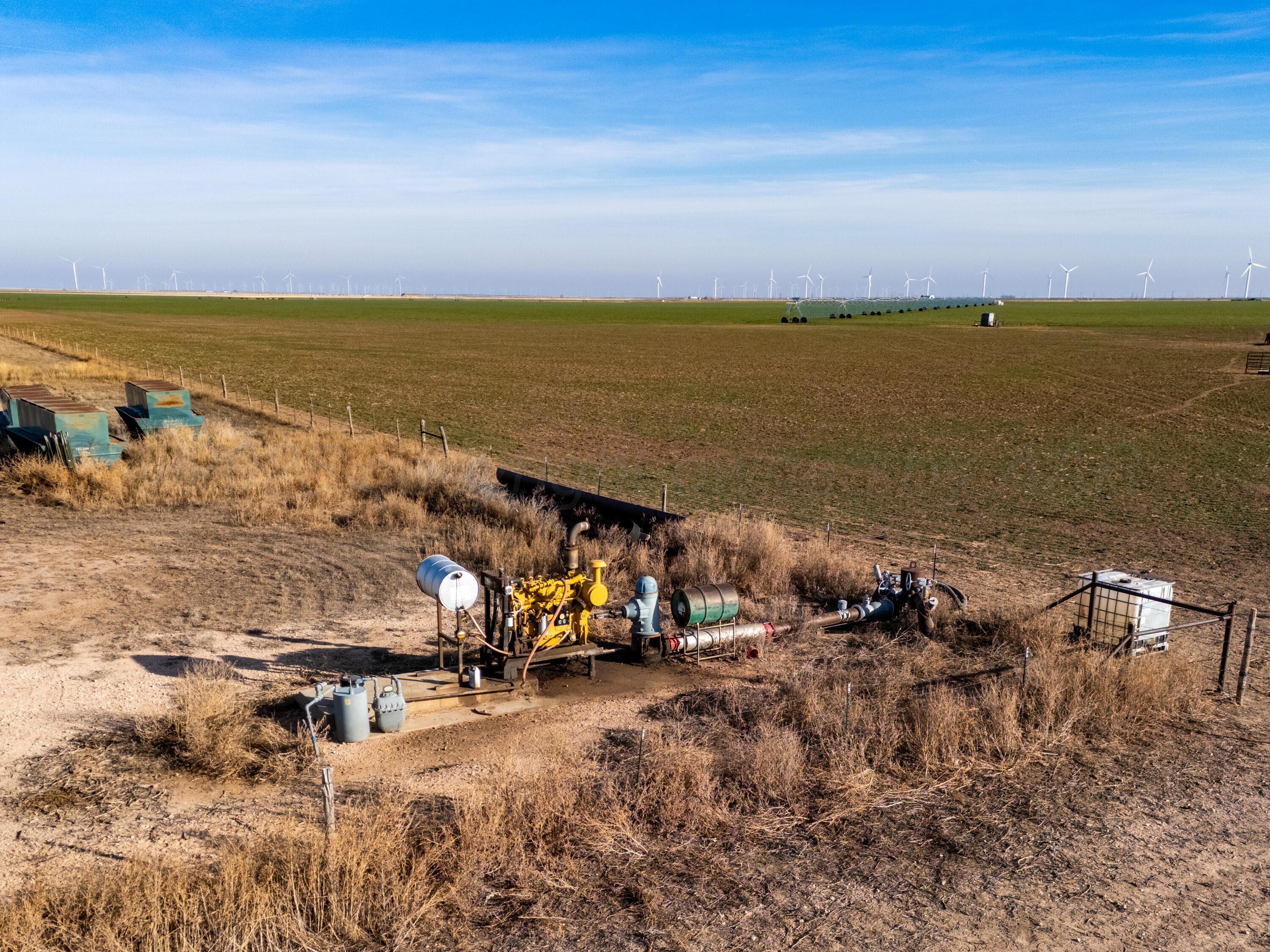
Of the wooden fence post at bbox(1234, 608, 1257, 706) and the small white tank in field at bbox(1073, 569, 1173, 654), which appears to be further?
the small white tank in field at bbox(1073, 569, 1173, 654)

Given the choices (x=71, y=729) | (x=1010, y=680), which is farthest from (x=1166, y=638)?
(x=71, y=729)

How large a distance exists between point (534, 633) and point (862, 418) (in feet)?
75.4

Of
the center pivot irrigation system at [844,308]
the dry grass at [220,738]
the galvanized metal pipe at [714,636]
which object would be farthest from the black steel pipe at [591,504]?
the center pivot irrigation system at [844,308]

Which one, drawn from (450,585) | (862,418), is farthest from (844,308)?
(450,585)

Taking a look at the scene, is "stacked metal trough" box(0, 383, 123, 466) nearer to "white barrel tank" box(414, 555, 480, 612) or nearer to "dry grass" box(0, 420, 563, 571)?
"dry grass" box(0, 420, 563, 571)

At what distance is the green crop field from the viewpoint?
16547mm

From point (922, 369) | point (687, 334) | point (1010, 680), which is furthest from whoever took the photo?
point (687, 334)

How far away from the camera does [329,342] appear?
69.6m

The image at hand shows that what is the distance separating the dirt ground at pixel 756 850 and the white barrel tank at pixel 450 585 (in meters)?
1.09

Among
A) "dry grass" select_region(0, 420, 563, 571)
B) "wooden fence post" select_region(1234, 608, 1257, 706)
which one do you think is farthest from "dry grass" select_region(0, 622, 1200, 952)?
"dry grass" select_region(0, 420, 563, 571)

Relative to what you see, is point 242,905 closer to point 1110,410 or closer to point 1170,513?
point 1170,513

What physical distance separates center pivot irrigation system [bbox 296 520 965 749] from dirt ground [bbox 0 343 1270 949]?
0.26m

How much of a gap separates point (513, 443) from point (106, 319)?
3846 inches

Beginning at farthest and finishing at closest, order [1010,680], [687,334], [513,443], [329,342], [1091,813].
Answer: [687,334] < [329,342] < [513,443] < [1010,680] < [1091,813]
